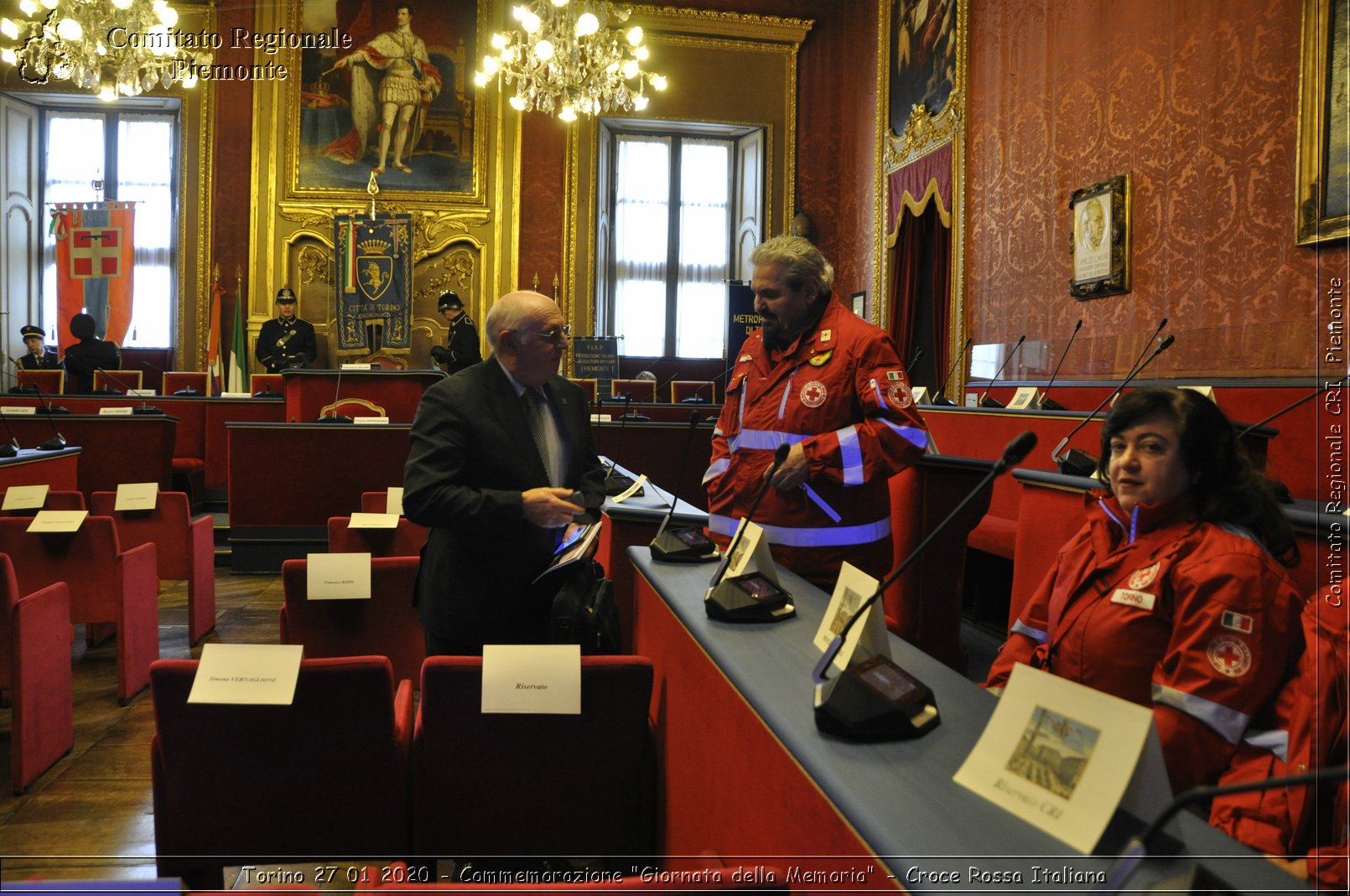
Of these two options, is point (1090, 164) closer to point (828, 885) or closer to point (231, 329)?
point (828, 885)

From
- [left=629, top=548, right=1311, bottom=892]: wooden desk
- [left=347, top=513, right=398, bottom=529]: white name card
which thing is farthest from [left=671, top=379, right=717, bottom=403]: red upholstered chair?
[left=629, top=548, right=1311, bottom=892]: wooden desk

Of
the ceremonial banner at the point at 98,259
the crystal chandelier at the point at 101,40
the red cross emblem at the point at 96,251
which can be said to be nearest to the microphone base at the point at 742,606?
the crystal chandelier at the point at 101,40

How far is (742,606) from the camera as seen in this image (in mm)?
→ 1489

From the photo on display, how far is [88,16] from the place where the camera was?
6.88m

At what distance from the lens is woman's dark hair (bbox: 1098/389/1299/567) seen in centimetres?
144

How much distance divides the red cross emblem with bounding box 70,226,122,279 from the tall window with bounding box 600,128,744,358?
5697 millimetres

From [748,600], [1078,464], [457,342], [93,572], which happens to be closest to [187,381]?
[457,342]

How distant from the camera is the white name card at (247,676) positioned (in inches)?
58.6

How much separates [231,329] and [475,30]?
4.41m

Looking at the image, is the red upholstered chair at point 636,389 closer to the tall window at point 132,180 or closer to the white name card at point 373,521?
the tall window at point 132,180

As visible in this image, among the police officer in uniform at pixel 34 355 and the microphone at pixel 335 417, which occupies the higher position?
the police officer in uniform at pixel 34 355

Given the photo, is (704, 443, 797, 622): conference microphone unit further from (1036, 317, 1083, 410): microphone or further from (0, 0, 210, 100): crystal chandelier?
(0, 0, 210, 100): crystal chandelier

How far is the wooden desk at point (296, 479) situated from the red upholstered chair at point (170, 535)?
5.05ft

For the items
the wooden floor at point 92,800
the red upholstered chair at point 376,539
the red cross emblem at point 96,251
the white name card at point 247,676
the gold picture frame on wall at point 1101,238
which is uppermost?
the red cross emblem at point 96,251
